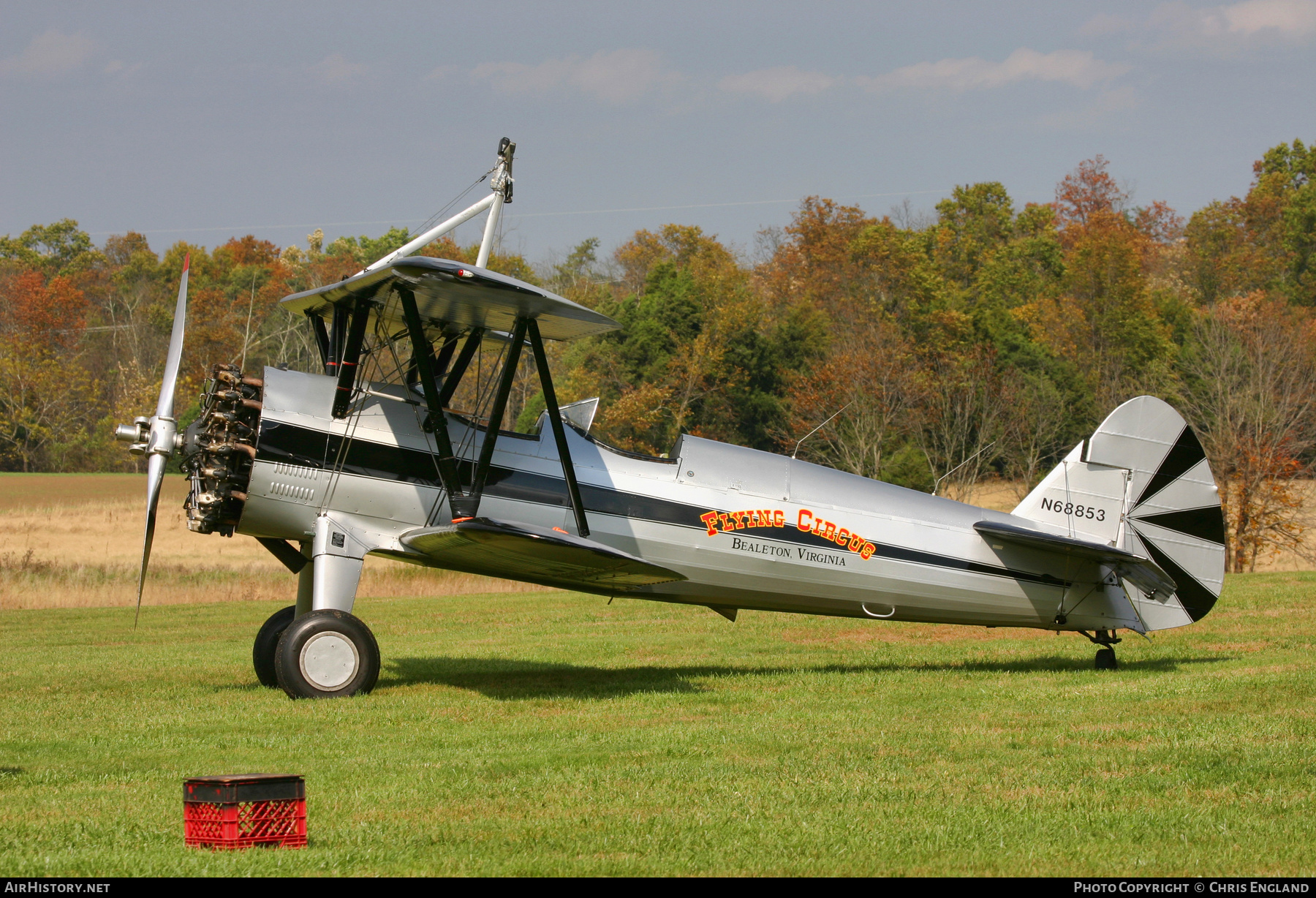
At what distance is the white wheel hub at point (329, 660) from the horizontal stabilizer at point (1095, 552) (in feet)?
19.8

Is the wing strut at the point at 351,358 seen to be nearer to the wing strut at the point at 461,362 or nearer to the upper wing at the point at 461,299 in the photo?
the upper wing at the point at 461,299

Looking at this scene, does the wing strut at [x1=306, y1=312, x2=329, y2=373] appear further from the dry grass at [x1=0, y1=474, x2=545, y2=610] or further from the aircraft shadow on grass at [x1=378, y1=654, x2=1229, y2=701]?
the dry grass at [x1=0, y1=474, x2=545, y2=610]

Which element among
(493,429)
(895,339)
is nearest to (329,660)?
(493,429)

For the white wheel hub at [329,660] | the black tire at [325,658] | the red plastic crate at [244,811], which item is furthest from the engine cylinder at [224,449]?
the red plastic crate at [244,811]

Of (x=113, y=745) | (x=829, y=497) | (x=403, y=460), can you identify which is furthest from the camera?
(x=829, y=497)

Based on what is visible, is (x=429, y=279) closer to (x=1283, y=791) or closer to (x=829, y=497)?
(x=829, y=497)

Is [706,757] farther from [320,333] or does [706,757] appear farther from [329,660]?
[320,333]

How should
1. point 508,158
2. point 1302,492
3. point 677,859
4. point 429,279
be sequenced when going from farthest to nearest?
point 1302,492 < point 508,158 < point 429,279 < point 677,859

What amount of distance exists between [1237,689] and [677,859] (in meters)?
6.78

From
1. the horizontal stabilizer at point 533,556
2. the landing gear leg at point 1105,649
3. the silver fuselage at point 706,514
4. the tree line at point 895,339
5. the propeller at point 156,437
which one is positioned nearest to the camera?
the horizontal stabilizer at point 533,556

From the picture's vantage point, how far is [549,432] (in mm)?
10898

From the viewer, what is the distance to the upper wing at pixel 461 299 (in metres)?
9.08

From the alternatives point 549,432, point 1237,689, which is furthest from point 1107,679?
point 549,432

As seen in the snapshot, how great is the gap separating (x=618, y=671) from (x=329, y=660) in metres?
3.36
